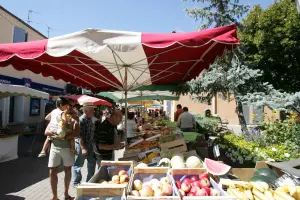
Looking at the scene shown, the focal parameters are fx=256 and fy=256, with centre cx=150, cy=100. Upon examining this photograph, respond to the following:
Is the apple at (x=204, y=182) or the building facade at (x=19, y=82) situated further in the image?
the building facade at (x=19, y=82)

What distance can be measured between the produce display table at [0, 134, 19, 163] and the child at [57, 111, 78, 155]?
4.18 metres

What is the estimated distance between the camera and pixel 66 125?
4168 millimetres

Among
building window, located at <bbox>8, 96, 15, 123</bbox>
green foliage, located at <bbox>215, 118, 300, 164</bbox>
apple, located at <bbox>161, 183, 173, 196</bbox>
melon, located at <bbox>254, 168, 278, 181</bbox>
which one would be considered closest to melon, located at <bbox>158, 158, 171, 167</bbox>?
apple, located at <bbox>161, 183, 173, 196</bbox>

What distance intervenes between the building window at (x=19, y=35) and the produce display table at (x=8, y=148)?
9362 mm

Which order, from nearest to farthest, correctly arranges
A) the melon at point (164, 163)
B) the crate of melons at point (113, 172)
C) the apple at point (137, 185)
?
the apple at point (137, 185) → the crate of melons at point (113, 172) → the melon at point (164, 163)

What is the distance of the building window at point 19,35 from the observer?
49.6 feet

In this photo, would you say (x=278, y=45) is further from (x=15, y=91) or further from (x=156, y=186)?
(x=156, y=186)

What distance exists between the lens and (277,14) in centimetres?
1531

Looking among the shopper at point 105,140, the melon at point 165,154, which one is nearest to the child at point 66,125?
the shopper at point 105,140

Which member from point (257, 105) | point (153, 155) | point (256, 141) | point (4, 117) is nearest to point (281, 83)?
point (257, 105)

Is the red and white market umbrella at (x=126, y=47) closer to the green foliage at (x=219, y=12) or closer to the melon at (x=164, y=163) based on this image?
the melon at (x=164, y=163)

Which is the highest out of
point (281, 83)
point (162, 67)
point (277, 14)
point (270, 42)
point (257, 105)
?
point (277, 14)

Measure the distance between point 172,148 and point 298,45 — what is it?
13.8 m

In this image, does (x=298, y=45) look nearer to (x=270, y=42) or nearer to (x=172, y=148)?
(x=270, y=42)
